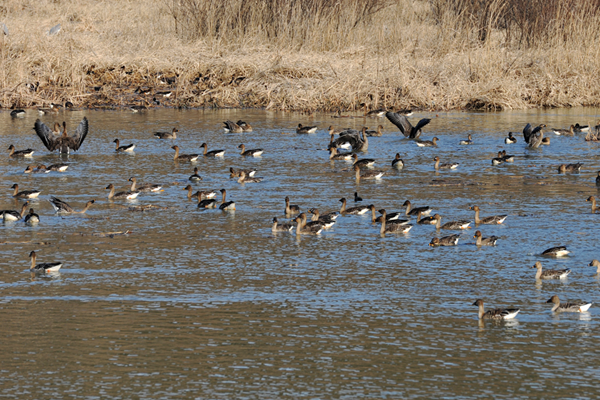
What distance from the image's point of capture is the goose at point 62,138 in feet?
81.3

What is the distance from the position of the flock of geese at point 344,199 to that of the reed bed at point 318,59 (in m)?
6.18

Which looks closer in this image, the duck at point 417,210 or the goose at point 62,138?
the duck at point 417,210

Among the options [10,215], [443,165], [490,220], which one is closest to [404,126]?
[443,165]

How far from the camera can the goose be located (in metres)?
24.8

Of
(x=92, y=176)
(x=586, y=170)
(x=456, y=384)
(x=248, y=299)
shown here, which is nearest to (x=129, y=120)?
(x=92, y=176)

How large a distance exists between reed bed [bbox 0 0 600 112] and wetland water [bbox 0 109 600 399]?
12.5 m

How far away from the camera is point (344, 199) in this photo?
18.3m

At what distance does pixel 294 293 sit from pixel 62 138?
47.5 ft

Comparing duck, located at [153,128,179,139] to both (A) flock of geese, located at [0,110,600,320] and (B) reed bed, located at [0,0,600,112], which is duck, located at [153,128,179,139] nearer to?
(A) flock of geese, located at [0,110,600,320]

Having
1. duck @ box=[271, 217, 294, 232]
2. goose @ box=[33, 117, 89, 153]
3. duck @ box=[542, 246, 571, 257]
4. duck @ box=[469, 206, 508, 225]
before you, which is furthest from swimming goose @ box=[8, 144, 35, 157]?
duck @ box=[542, 246, 571, 257]

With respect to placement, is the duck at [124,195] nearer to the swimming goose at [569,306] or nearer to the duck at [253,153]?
the duck at [253,153]

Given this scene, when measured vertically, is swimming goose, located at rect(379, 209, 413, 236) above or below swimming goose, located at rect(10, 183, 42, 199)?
below

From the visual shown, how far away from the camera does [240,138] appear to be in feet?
93.0

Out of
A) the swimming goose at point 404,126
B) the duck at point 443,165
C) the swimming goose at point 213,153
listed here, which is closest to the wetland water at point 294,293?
the duck at point 443,165
